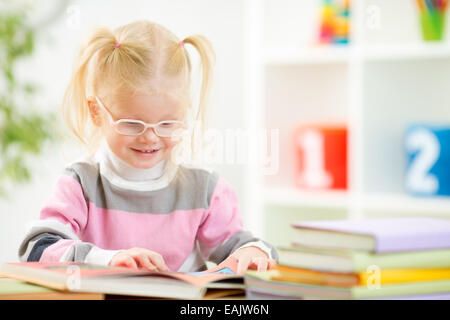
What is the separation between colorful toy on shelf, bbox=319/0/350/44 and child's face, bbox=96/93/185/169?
1.75 meters

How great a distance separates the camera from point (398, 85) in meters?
2.63

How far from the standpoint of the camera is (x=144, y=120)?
978mm

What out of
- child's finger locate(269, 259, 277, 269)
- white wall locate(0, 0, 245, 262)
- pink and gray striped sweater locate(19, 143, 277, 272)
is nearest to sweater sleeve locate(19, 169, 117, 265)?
pink and gray striped sweater locate(19, 143, 277, 272)

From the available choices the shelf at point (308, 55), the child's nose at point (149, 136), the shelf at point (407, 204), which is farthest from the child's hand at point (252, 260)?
the shelf at point (308, 55)

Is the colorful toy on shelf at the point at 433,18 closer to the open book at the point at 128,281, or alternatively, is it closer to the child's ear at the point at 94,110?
the child's ear at the point at 94,110

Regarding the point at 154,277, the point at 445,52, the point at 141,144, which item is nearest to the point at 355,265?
the point at 154,277

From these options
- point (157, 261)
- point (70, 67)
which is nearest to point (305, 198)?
point (70, 67)

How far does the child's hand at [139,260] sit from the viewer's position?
0.81 m

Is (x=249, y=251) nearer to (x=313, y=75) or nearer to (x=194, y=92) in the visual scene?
(x=194, y=92)

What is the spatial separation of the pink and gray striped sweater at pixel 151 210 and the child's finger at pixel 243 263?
74 mm

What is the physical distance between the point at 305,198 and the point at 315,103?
46cm

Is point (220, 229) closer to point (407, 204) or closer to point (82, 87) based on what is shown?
point (82, 87)
